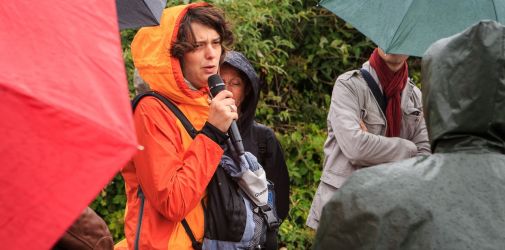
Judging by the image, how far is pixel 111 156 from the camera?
86.6 inches

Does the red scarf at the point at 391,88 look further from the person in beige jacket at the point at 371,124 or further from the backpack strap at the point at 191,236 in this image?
the backpack strap at the point at 191,236

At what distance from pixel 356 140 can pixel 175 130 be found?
1.30 metres

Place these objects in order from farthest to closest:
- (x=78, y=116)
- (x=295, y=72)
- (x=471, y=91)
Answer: (x=295, y=72), (x=471, y=91), (x=78, y=116)

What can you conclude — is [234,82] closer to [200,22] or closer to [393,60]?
[200,22]

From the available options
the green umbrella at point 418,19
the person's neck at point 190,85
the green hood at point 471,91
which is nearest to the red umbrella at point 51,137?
the green hood at point 471,91

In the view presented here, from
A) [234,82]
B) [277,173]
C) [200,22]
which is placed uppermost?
[200,22]

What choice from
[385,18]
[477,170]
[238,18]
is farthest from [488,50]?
[238,18]

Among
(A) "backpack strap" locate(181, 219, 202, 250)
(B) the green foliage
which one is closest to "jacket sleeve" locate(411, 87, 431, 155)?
(A) "backpack strap" locate(181, 219, 202, 250)

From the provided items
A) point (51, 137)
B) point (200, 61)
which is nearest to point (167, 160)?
point (200, 61)

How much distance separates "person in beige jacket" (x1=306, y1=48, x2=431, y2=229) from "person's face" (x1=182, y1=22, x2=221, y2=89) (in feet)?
3.50

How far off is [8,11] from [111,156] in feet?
1.94

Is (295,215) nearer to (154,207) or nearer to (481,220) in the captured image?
(154,207)

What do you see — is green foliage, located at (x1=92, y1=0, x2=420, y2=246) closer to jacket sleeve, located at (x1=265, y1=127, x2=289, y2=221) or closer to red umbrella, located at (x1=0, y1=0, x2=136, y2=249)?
jacket sleeve, located at (x1=265, y1=127, x2=289, y2=221)

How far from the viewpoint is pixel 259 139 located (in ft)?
15.1
